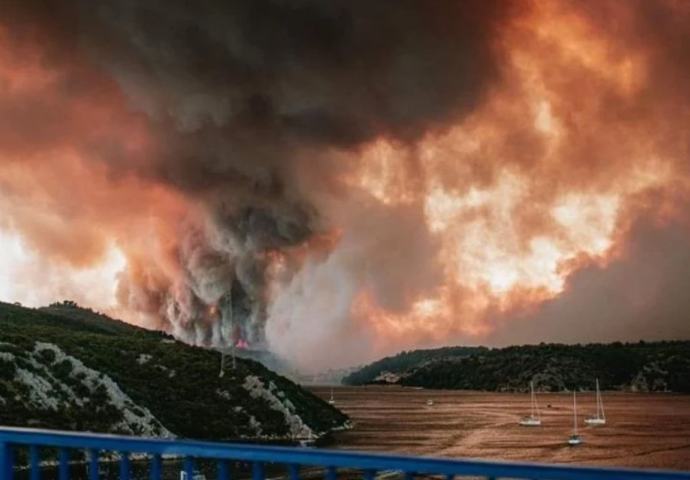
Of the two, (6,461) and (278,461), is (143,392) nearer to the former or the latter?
(6,461)

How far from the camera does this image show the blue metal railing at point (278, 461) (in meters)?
5.11

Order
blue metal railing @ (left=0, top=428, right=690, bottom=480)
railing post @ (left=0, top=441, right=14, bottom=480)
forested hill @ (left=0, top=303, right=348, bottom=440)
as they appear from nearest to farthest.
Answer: blue metal railing @ (left=0, top=428, right=690, bottom=480)
railing post @ (left=0, top=441, right=14, bottom=480)
forested hill @ (left=0, top=303, right=348, bottom=440)

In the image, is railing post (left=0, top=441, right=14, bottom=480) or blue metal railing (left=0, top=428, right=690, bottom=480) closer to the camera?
blue metal railing (left=0, top=428, right=690, bottom=480)

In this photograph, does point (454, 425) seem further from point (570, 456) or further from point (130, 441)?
point (130, 441)

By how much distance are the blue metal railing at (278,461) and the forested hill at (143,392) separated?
61.1m

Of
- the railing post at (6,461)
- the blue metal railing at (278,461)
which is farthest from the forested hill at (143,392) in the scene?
the blue metal railing at (278,461)

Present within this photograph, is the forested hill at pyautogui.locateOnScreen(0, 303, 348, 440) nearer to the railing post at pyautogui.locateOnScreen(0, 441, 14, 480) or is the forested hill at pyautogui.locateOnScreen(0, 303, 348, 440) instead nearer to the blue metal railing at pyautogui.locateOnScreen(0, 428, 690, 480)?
the railing post at pyautogui.locateOnScreen(0, 441, 14, 480)

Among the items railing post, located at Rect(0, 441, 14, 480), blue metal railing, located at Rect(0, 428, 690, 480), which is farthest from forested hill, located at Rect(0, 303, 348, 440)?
blue metal railing, located at Rect(0, 428, 690, 480)

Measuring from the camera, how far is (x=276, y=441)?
96.5m

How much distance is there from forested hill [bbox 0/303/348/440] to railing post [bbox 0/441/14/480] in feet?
200

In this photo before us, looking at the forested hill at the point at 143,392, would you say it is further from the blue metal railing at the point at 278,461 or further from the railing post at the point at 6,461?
Answer: the blue metal railing at the point at 278,461

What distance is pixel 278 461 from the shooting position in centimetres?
593

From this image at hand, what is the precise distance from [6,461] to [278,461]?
272cm

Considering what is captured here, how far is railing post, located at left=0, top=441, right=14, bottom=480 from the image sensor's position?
Answer: 7188 millimetres
